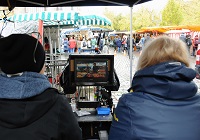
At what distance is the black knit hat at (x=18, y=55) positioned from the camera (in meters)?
1.33

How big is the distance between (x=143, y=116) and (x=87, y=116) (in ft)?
5.64

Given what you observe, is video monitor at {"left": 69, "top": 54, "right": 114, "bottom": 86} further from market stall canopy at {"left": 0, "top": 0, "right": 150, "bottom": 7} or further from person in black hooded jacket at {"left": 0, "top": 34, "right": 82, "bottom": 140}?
market stall canopy at {"left": 0, "top": 0, "right": 150, "bottom": 7}

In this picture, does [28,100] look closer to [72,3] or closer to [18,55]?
[18,55]

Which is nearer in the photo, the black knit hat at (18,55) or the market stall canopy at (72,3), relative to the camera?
the black knit hat at (18,55)

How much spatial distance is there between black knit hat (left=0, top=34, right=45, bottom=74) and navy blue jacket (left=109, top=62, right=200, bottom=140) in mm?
556

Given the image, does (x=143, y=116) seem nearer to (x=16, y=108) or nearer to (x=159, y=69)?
(x=159, y=69)

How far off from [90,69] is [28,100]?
1.79m

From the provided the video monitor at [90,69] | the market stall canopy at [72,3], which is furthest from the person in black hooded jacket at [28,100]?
the market stall canopy at [72,3]

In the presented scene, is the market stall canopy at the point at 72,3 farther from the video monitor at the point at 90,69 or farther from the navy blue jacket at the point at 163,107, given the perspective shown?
the navy blue jacket at the point at 163,107

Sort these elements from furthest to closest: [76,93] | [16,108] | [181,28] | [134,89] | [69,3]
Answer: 1. [181,28]
2. [69,3]
3. [76,93]
4. [134,89]
5. [16,108]

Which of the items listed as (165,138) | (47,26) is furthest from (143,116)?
(47,26)

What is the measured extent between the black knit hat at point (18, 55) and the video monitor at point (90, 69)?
164 cm

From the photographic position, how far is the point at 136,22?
52.6 m

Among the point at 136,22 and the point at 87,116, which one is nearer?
the point at 87,116
